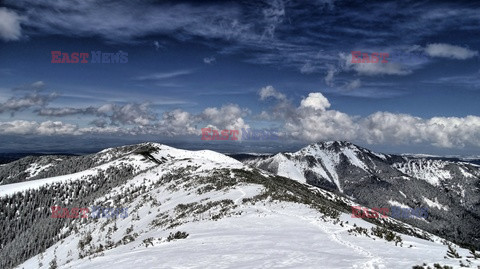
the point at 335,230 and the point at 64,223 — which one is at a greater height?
the point at 335,230

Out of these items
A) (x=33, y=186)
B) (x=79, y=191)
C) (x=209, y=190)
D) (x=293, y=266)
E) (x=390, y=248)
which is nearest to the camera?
(x=293, y=266)

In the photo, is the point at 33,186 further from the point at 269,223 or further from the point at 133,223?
the point at 269,223

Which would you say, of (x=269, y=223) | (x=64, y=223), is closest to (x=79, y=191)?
(x=64, y=223)

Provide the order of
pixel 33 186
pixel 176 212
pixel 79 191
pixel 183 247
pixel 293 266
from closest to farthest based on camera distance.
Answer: pixel 293 266
pixel 183 247
pixel 176 212
pixel 79 191
pixel 33 186

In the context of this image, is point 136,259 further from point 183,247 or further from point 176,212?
point 176,212

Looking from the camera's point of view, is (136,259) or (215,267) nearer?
(215,267)

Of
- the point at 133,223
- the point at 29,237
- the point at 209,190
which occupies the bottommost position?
the point at 29,237

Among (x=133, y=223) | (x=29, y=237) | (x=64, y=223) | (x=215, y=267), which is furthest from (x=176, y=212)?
(x=29, y=237)

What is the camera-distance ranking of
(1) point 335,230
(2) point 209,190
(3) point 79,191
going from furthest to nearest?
(3) point 79,191 < (2) point 209,190 < (1) point 335,230

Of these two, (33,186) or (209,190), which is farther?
(33,186)
